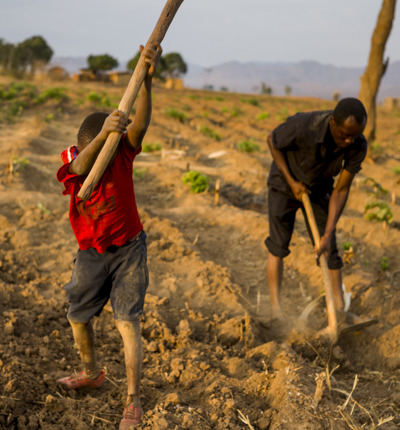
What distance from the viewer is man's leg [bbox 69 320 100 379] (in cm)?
249

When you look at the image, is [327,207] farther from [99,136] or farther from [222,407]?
[99,136]

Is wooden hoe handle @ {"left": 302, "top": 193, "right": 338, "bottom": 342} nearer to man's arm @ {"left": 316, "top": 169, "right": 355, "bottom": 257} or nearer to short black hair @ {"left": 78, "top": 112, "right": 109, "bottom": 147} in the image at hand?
man's arm @ {"left": 316, "top": 169, "right": 355, "bottom": 257}

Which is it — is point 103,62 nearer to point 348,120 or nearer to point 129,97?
point 348,120

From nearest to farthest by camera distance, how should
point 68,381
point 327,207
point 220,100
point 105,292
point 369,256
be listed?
point 105,292, point 68,381, point 327,207, point 369,256, point 220,100

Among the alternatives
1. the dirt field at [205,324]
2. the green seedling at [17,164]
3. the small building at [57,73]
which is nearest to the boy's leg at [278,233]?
the dirt field at [205,324]

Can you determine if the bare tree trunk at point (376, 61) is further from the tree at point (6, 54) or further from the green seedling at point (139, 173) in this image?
the tree at point (6, 54)

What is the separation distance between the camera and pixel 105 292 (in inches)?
96.1

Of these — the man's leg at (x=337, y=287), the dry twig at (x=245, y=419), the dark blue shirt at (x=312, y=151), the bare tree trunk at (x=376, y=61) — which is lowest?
the dry twig at (x=245, y=419)

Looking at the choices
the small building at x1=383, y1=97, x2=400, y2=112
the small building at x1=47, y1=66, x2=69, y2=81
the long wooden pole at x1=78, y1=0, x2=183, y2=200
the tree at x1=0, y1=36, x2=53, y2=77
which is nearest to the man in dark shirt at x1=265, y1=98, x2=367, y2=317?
the long wooden pole at x1=78, y1=0, x2=183, y2=200

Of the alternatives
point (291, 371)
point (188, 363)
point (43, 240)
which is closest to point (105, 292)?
point (188, 363)

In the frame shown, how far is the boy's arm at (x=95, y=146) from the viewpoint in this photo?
6.72 ft

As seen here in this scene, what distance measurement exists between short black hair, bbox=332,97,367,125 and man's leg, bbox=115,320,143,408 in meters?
1.78

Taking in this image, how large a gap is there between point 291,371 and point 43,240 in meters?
2.99

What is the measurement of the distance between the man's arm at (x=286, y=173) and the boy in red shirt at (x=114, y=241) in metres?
1.43
